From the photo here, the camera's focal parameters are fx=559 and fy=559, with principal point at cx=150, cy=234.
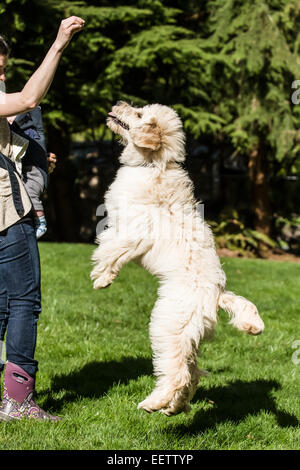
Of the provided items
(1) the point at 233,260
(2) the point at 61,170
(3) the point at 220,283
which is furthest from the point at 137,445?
(2) the point at 61,170

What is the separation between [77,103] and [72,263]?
5.78m

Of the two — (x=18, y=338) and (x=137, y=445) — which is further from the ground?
(x=18, y=338)

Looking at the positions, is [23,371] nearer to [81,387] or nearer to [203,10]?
[81,387]

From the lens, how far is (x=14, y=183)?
3619 mm

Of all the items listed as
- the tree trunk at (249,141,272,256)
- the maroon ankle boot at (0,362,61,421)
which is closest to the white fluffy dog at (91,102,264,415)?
the maroon ankle boot at (0,362,61,421)

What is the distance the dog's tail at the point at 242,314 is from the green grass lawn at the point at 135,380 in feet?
2.95

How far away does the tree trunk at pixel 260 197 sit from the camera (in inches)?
628

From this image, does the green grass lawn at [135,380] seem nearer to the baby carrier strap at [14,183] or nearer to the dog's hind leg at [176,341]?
the dog's hind leg at [176,341]

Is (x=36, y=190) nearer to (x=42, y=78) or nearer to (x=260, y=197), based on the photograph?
(x=42, y=78)

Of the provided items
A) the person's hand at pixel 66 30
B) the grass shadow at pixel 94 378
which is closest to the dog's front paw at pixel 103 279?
the grass shadow at pixel 94 378

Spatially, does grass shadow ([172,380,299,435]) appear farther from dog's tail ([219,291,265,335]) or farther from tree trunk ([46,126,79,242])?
tree trunk ([46,126,79,242])

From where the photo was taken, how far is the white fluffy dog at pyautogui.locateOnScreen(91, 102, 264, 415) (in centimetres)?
328

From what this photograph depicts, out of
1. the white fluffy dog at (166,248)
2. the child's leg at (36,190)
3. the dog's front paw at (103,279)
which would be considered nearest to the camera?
the white fluffy dog at (166,248)
